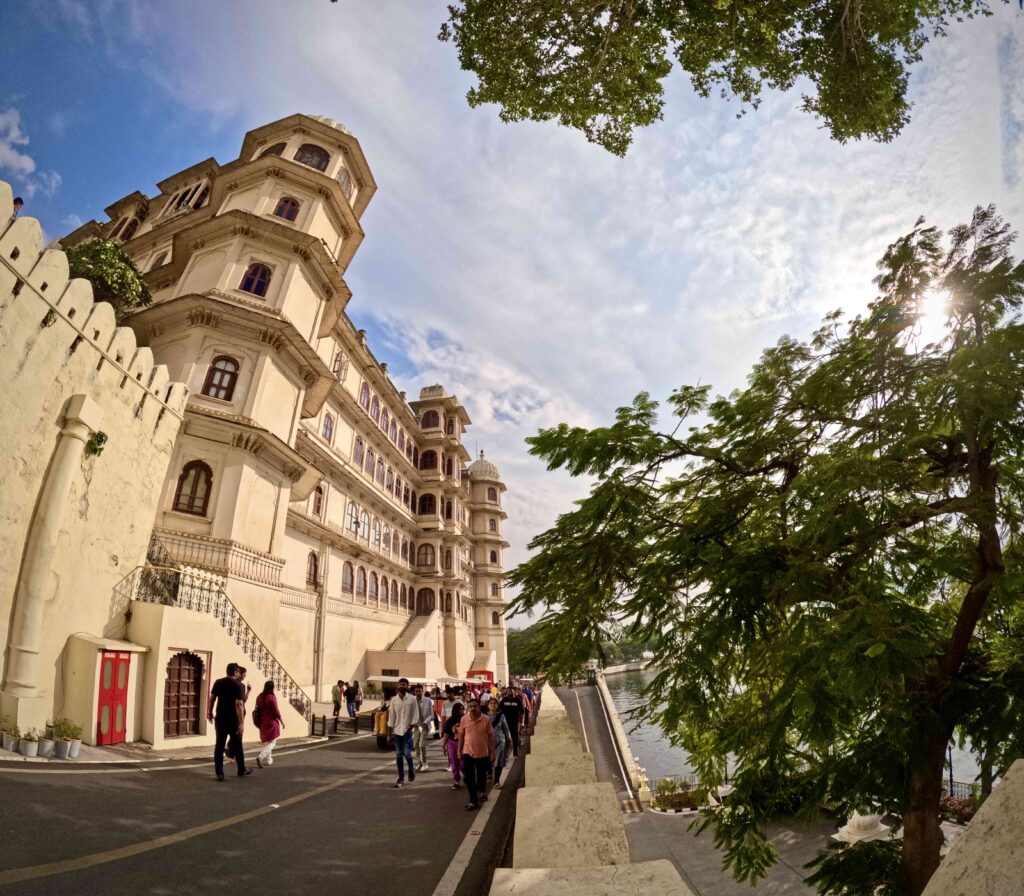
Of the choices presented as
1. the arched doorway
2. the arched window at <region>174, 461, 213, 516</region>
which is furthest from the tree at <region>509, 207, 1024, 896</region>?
the arched window at <region>174, 461, 213, 516</region>

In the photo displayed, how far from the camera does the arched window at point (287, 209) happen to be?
2092 centimetres

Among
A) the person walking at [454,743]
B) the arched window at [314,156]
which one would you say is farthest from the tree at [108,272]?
the person walking at [454,743]

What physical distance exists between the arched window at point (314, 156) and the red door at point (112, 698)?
66.3 ft

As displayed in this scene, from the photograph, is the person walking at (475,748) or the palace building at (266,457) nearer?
the person walking at (475,748)

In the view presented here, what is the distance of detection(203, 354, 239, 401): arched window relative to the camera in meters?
17.1

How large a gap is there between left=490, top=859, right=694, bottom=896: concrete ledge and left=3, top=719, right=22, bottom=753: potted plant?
910cm

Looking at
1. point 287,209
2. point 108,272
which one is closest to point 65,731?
point 108,272

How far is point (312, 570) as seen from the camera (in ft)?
76.5

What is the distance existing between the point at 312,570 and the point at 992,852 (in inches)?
952

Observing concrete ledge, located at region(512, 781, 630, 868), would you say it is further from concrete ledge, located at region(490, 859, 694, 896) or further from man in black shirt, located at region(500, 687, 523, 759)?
man in black shirt, located at region(500, 687, 523, 759)

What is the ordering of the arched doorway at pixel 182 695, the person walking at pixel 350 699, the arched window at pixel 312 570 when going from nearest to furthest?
the arched doorway at pixel 182 695, the person walking at pixel 350 699, the arched window at pixel 312 570

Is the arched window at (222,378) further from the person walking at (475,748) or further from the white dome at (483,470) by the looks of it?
the white dome at (483,470)

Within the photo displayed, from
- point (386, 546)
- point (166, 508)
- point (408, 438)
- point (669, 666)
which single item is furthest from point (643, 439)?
point (408, 438)

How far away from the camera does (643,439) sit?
189 inches
